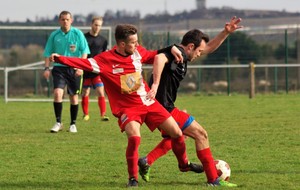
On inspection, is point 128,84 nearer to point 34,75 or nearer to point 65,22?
point 65,22

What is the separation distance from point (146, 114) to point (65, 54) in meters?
5.94

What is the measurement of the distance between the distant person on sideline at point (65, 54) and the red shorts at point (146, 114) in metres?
5.57

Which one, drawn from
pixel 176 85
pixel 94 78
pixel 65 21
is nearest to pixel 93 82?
pixel 94 78

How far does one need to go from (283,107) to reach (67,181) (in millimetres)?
11943

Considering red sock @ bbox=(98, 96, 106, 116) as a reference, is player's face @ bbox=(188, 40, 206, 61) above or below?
above

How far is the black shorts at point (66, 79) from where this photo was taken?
13594 mm

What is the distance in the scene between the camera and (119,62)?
796 cm

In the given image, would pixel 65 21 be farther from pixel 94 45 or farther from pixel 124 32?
pixel 124 32

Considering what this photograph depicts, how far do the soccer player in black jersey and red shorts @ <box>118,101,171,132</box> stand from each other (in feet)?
0.49

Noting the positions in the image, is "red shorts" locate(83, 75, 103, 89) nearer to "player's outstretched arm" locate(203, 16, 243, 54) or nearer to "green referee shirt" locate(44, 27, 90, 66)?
"green referee shirt" locate(44, 27, 90, 66)

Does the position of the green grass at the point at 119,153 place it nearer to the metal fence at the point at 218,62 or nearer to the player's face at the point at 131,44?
the player's face at the point at 131,44

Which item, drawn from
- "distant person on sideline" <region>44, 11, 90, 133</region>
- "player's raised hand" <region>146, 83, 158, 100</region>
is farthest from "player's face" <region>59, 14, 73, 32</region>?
"player's raised hand" <region>146, 83, 158, 100</region>

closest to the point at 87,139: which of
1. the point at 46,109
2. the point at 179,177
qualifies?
the point at 179,177

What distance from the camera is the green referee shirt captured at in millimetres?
13633
